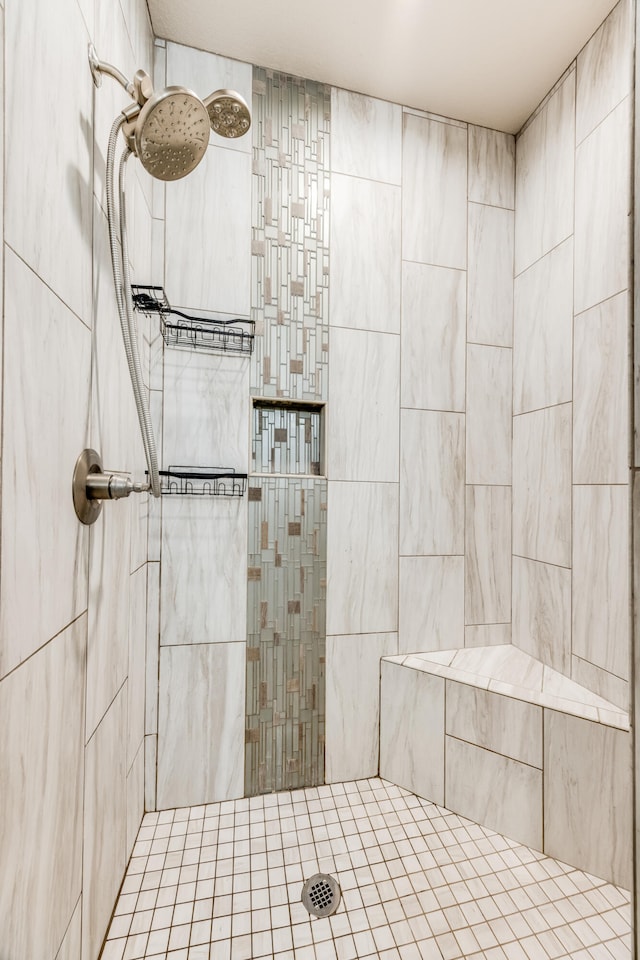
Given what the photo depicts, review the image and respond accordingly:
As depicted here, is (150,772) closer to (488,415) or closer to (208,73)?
(488,415)

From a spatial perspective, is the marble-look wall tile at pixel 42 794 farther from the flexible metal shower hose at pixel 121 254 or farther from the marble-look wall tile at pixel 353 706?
the marble-look wall tile at pixel 353 706

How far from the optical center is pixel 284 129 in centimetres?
158

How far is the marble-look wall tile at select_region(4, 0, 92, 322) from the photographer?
2.00 ft

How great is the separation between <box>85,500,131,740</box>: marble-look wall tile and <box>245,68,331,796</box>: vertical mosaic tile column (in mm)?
454

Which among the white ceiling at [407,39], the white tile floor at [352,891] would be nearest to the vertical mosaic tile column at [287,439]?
the white ceiling at [407,39]

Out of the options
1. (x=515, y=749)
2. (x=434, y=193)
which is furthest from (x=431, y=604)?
(x=434, y=193)

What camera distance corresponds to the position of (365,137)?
168cm

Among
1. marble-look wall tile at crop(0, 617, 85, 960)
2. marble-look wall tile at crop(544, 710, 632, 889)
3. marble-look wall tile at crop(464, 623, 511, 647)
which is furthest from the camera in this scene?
marble-look wall tile at crop(464, 623, 511, 647)

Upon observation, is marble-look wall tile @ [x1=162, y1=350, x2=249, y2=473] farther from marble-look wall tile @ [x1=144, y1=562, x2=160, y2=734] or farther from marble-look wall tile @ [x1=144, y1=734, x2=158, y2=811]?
marble-look wall tile @ [x1=144, y1=734, x2=158, y2=811]

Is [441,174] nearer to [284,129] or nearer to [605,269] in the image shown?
[284,129]

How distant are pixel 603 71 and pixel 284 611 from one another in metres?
1.97

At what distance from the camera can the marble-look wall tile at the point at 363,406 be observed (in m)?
1.64

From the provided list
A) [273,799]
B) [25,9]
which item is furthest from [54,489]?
[273,799]

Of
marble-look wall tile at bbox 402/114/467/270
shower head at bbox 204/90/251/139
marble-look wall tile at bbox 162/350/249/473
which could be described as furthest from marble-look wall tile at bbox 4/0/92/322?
marble-look wall tile at bbox 402/114/467/270
